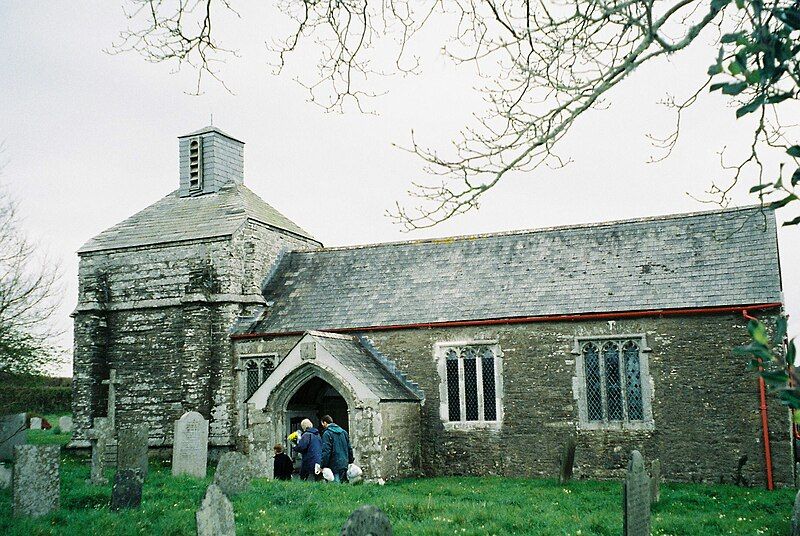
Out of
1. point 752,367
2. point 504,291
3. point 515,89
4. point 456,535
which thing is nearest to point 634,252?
point 504,291

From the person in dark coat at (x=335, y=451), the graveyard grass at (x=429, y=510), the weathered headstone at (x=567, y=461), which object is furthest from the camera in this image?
the weathered headstone at (x=567, y=461)

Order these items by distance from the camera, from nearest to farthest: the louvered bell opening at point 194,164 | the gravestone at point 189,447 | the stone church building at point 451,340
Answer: the stone church building at point 451,340, the gravestone at point 189,447, the louvered bell opening at point 194,164

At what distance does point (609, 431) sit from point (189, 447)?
903 cm

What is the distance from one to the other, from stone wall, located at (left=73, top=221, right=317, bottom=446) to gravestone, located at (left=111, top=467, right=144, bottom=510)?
9.16 meters

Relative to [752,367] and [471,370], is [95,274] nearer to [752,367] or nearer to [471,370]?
[471,370]

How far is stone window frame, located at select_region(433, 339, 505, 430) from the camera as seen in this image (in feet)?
60.0

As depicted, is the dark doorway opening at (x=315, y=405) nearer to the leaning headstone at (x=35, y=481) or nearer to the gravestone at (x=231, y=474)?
the gravestone at (x=231, y=474)

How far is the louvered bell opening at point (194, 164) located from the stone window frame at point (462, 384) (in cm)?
1028

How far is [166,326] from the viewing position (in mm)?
21375

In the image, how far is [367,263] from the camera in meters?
22.0

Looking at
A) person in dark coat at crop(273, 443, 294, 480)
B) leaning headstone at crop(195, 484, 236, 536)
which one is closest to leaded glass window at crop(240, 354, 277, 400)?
person in dark coat at crop(273, 443, 294, 480)

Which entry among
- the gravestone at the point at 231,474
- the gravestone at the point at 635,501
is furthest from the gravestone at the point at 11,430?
the gravestone at the point at 635,501

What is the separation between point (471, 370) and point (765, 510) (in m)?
7.88

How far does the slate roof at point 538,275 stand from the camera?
57.7ft
